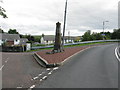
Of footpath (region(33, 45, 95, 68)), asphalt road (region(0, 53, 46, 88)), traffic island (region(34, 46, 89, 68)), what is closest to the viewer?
asphalt road (region(0, 53, 46, 88))

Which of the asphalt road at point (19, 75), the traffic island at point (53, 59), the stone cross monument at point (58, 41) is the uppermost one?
the stone cross monument at point (58, 41)

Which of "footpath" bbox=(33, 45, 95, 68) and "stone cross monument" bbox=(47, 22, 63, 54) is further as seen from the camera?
"stone cross monument" bbox=(47, 22, 63, 54)

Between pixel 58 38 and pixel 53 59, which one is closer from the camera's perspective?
pixel 53 59

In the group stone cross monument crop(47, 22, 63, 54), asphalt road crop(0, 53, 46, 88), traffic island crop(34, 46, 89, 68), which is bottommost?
asphalt road crop(0, 53, 46, 88)

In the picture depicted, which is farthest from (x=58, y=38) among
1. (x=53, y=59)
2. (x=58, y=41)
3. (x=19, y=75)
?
(x=19, y=75)

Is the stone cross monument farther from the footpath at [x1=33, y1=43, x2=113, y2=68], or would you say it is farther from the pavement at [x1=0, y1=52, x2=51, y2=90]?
the pavement at [x1=0, y1=52, x2=51, y2=90]

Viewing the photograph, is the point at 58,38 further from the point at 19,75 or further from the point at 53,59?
the point at 19,75

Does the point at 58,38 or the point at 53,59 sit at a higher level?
the point at 58,38

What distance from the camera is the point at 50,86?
803 centimetres

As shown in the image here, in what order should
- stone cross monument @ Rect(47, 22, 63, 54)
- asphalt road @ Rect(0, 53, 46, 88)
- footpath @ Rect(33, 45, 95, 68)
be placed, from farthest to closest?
stone cross monument @ Rect(47, 22, 63, 54) → footpath @ Rect(33, 45, 95, 68) → asphalt road @ Rect(0, 53, 46, 88)

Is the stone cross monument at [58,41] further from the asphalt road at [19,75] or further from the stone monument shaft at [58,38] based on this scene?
the asphalt road at [19,75]

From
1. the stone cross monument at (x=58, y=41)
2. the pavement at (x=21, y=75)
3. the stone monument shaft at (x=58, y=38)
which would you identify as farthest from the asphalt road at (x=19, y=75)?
the stone monument shaft at (x=58, y=38)

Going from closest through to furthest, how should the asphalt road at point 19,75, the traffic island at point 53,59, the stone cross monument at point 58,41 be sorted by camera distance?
the asphalt road at point 19,75
the traffic island at point 53,59
the stone cross monument at point 58,41

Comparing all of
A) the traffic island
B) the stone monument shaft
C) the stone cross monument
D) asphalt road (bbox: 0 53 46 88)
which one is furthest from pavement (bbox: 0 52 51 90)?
the stone monument shaft
